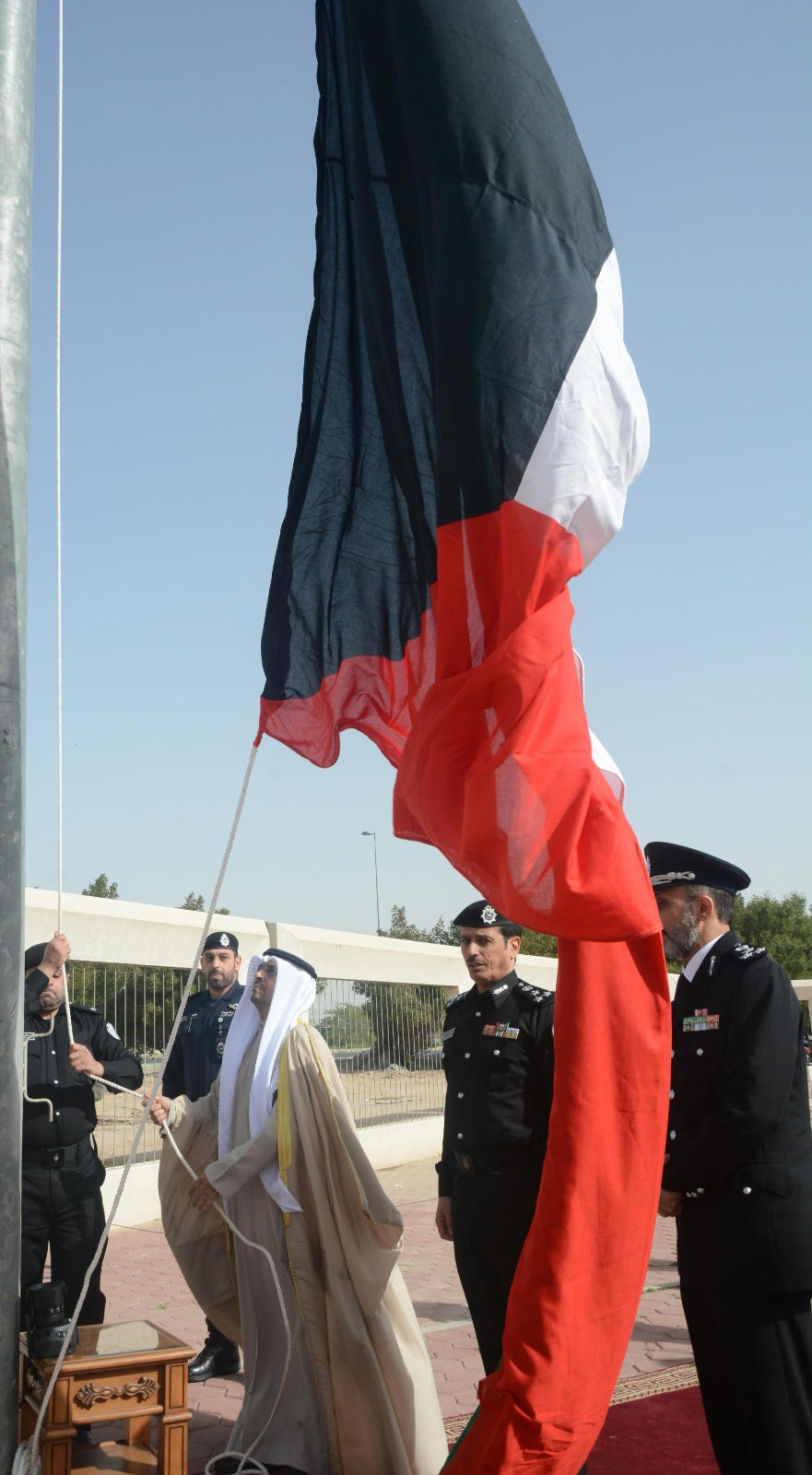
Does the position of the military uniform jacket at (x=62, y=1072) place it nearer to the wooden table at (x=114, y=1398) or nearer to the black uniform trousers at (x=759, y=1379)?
the wooden table at (x=114, y=1398)

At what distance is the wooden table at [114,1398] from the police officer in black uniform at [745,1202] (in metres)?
1.56

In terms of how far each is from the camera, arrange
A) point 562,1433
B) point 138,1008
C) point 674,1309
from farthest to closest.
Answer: point 138,1008 → point 674,1309 → point 562,1433

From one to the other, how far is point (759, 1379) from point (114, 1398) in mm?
1830

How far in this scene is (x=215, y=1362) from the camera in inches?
229

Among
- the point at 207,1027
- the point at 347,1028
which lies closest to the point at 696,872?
the point at 207,1027

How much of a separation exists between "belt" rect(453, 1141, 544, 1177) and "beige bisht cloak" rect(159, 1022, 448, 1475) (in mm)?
359

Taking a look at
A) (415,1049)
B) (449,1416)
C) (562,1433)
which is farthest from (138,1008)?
(562,1433)

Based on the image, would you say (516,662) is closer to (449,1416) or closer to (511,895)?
(511,895)

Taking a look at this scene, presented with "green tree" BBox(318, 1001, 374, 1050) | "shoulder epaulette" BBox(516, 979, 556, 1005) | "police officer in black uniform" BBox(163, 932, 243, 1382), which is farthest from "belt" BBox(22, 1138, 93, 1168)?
"green tree" BBox(318, 1001, 374, 1050)

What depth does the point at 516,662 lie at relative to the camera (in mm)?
2330

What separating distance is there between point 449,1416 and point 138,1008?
22.5ft

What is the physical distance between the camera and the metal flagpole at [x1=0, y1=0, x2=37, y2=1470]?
7.95 feet

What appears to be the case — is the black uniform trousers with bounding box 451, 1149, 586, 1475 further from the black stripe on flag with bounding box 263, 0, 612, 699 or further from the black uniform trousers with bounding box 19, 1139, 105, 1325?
the black stripe on flag with bounding box 263, 0, 612, 699

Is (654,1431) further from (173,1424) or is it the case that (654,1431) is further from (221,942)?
(221,942)
